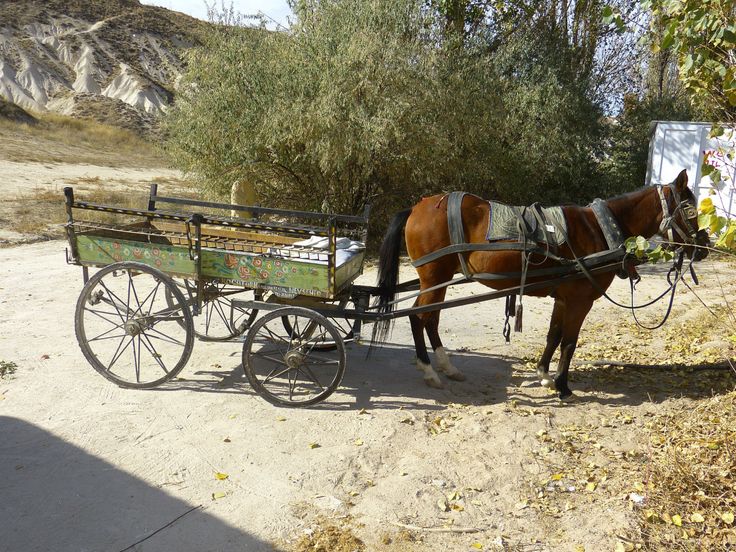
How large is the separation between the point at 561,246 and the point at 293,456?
107 inches

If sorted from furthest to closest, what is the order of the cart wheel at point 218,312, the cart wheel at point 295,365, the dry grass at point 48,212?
the dry grass at point 48,212 < the cart wheel at point 218,312 < the cart wheel at point 295,365

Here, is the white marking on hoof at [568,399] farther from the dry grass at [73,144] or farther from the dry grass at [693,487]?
the dry grass at [73,144]

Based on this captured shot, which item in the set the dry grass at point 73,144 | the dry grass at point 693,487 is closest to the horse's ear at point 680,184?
the dry grass at point 693,487

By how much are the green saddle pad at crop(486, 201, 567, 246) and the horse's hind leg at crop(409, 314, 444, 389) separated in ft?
3.44

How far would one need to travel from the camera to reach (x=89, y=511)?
3.48m

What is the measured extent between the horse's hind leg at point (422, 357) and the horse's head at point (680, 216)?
7.08 feet

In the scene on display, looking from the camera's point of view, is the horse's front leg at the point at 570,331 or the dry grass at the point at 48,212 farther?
the dry grass at the point at 48,212

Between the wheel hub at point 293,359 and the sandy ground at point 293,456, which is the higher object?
the wheel hub at point 293,359

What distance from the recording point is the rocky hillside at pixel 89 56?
4203 cm

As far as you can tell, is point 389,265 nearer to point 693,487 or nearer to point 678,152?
point 693,487

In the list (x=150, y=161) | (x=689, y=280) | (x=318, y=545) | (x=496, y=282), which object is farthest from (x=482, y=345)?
(x=150, y=161)

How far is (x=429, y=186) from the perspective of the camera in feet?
41.7

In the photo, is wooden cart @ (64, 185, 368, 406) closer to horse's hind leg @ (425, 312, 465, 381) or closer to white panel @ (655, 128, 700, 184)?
horse's hind leg @ (425, 312, 465, 381)

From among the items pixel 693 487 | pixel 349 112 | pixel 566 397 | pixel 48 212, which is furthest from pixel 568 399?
pixel 48 212
